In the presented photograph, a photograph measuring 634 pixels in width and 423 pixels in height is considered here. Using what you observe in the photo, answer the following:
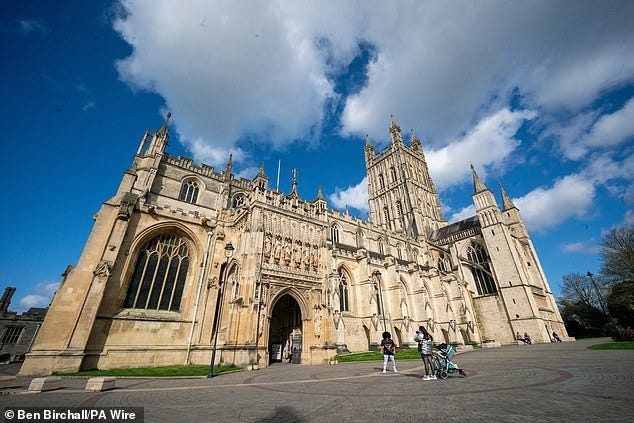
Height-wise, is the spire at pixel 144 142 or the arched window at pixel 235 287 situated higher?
the spire at pixel 144 142

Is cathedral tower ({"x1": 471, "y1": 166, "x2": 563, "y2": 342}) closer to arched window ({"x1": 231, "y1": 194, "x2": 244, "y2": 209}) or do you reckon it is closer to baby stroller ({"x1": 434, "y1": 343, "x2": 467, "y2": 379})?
baby stroller ({"x1": 434, "y1": 343, "x2": 467, "y2": 379})

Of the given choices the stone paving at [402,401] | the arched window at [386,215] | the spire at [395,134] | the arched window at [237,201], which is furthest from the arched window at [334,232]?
the spire at [395,134]

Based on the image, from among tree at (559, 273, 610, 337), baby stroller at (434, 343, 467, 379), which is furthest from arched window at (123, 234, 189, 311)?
tree at (559, 273, 610, 337)

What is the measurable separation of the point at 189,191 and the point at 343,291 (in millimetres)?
17966

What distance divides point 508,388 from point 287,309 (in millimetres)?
18646

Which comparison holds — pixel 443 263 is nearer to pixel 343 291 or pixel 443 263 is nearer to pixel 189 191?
pixel 343 291

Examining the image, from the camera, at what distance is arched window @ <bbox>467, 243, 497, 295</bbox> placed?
122ft

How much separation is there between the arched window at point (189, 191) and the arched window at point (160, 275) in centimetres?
602

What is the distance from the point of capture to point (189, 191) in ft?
82.9

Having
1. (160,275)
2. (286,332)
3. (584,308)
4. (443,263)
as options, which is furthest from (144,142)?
(584,308)

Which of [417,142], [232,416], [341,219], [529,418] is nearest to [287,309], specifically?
[341,219]

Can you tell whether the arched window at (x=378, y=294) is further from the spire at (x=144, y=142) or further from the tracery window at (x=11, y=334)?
the tracery window at (x=11, y=334)

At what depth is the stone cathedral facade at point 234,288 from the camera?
15.1 meters

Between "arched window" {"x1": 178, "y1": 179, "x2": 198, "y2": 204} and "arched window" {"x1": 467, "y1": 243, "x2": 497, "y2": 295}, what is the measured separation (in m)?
38.5
